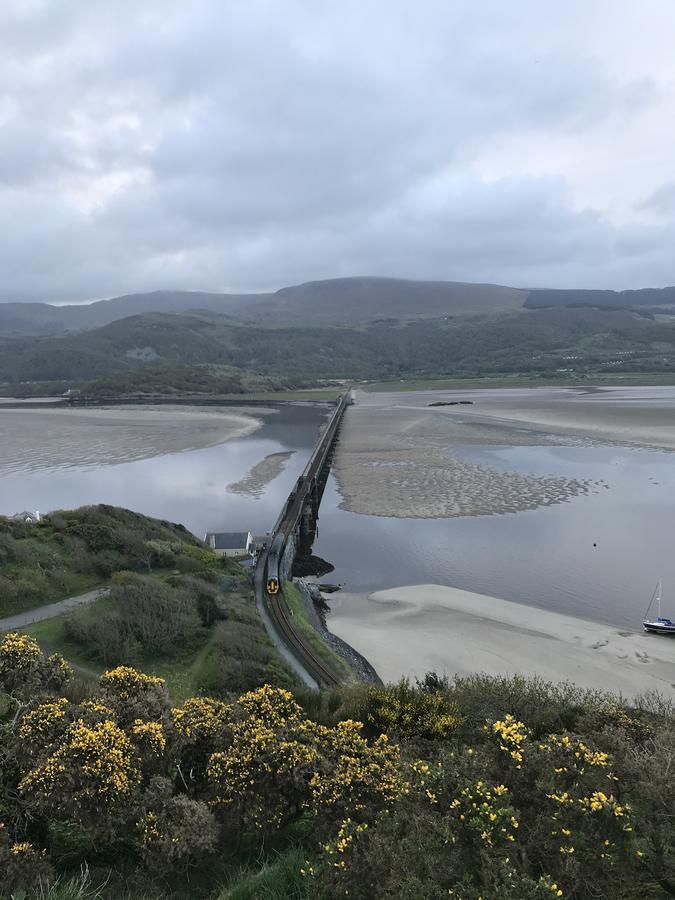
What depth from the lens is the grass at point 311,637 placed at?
55.8 feet

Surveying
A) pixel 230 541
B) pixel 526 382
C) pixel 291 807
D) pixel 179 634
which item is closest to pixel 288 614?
pixel 179 634

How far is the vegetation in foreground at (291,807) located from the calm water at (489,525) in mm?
17394

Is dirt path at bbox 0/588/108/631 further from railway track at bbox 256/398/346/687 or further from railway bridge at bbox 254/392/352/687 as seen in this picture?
railway track at bbox 256/398/346/687

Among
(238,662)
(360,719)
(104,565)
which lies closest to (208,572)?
(104,565)

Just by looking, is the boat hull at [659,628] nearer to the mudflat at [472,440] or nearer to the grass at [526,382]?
the mudflat at [472,440]

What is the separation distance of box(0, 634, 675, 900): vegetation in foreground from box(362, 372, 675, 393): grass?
131140 millimetres

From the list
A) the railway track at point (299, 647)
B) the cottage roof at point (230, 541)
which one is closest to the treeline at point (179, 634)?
the railway track at point (299, 647)

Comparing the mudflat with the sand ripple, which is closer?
the mudflat

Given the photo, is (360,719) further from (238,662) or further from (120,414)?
(120,414)

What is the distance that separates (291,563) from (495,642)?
463 inches

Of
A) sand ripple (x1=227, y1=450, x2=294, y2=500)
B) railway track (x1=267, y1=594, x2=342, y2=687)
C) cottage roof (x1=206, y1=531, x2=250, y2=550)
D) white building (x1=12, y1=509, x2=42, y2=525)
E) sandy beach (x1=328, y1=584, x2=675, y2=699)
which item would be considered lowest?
sandy beach (x1=328, y1=584, x2=675, y2=699)

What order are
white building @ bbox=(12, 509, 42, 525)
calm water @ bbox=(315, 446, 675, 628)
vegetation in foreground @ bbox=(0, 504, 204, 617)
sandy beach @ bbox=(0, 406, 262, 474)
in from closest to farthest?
vegetation in foreground @ bbox=(0, 504, 204, 617), calm water @ bbox=(315, 446, 675, 628), white building @ bbox=(12, 509, 42, 525), sandy beach @ bbox=(0, 406, 262, 474)

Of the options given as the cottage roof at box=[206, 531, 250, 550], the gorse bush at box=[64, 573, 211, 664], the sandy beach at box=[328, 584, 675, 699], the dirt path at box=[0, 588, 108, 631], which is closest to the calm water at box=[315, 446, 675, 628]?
the sandy beach at box=[328, 584, 675, 699]

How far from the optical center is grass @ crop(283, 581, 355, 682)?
17.0 metres
